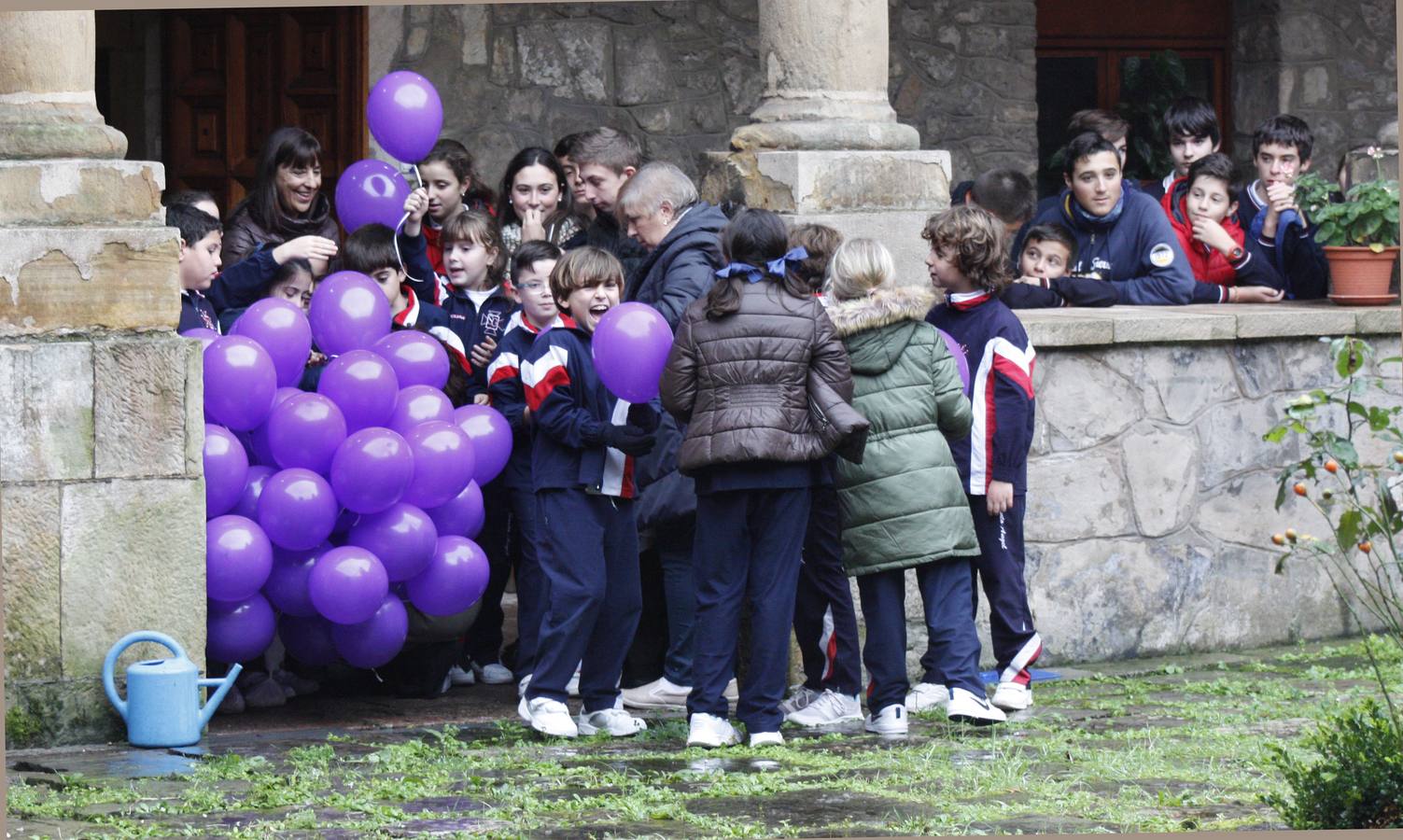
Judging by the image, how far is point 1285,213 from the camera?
8.16m

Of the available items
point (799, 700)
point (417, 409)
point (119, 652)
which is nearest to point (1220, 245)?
point (799, 700)

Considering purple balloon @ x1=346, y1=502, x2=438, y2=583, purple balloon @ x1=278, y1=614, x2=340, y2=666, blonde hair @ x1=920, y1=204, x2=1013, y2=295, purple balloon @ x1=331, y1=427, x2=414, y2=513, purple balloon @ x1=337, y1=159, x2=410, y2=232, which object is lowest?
purple balloon @ x1=278, y1=614, x2=340, y2=666

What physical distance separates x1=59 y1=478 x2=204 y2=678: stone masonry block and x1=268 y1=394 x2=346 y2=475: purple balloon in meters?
0.29

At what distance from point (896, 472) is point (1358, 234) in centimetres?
269

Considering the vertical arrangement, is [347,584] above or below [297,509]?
below

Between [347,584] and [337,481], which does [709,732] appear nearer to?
[347,584]

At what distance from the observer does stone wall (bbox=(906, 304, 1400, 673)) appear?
724 centimetres

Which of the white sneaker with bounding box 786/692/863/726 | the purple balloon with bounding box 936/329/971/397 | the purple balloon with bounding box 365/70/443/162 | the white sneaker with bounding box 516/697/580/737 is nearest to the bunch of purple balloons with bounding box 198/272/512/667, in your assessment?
the white sneaker with bounding box 516/697/580/737

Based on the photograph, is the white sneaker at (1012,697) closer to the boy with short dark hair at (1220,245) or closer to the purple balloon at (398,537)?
the purple balloon at (398,537)

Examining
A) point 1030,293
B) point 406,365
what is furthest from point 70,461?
point 1030,293

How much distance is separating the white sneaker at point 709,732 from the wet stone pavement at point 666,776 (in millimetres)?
49

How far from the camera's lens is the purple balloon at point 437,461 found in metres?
6.25

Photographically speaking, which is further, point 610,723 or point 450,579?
point 450,579

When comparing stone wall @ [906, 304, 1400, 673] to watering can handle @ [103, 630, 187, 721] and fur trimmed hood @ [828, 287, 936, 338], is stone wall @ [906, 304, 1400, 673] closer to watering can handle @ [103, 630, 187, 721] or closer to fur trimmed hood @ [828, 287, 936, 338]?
fur trimmed hood @ [828, 287, 936, 338]
